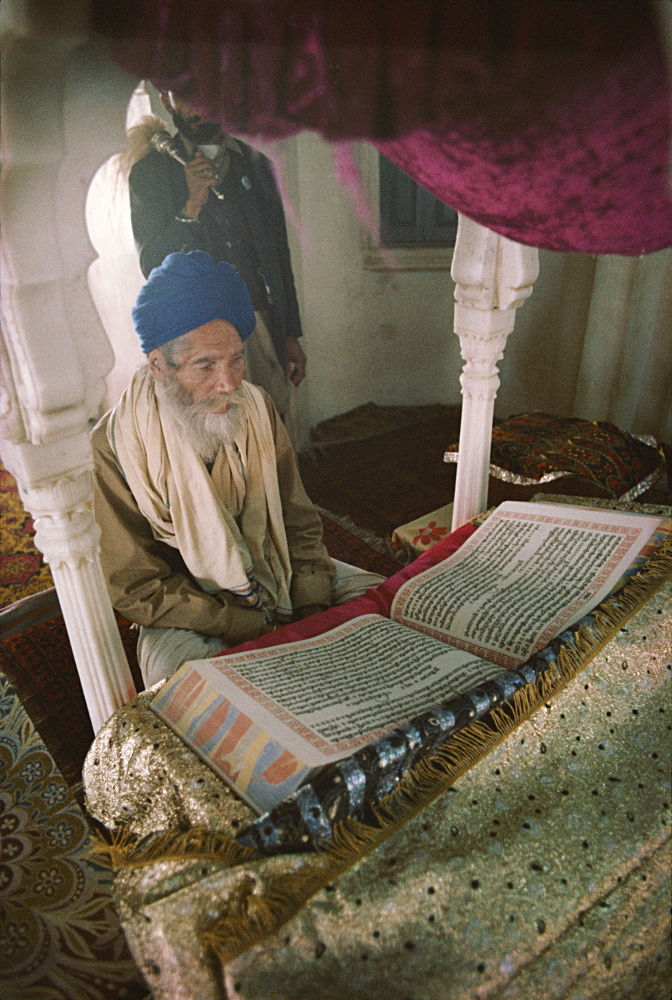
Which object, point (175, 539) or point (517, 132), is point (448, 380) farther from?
point (517, 132)

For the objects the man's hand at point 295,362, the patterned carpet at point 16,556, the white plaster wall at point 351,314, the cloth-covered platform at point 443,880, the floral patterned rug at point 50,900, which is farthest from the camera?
the patterned carpet at point 16,556

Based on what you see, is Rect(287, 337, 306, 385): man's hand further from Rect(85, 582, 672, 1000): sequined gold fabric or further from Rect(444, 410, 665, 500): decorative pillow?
Rect(444, 410, 665, 500): decorative pillow

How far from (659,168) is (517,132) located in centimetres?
22

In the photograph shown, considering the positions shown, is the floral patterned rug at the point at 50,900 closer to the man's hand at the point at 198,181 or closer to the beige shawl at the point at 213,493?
the beige shawl at the point at 213,493

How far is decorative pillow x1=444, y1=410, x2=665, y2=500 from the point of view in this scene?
243 cm

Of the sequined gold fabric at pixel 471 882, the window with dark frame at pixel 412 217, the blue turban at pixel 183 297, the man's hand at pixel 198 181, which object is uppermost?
the man's hand at pixel 198 181

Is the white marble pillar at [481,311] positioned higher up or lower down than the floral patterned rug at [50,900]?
higher up

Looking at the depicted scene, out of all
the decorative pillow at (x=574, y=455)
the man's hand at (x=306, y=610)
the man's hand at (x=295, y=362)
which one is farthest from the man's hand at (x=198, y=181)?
the decorative pillow at (x=574, y=455)

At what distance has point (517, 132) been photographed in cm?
90

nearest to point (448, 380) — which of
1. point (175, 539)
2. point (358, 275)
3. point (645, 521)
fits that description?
point (358, 275)

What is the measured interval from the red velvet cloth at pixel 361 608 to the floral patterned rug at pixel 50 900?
21.2 inches

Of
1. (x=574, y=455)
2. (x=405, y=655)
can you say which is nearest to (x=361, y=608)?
(x=405, y=655)

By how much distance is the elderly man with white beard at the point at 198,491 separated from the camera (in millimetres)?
1222

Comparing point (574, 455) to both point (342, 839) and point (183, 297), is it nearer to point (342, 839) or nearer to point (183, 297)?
point (183, 297)
